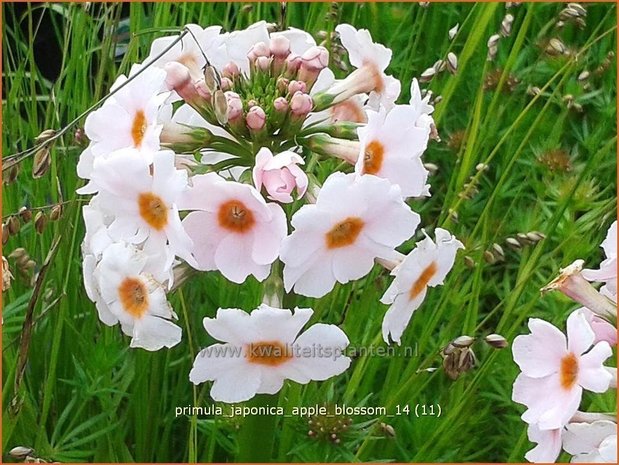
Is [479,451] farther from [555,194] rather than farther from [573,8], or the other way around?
[573,8]

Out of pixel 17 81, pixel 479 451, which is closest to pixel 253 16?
pixel 17 81

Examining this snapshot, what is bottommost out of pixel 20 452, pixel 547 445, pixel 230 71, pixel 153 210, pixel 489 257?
pixel 20 452

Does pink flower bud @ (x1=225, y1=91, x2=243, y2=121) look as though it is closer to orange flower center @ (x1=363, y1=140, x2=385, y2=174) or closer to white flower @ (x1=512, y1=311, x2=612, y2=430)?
orange flower center @ (x1=363, y1=140, x2=385, y2=174)

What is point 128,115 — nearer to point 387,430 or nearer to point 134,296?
point 134,296

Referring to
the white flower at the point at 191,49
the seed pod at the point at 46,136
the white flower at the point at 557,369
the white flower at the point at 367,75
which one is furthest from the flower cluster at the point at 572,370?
the seed pod at the point at 46,136

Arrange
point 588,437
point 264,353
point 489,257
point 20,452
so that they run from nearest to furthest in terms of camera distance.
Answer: point 588,437 < point 264,353 < point 20,452 < point 489,257

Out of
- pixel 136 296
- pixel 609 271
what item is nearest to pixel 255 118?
pixel 136 296
